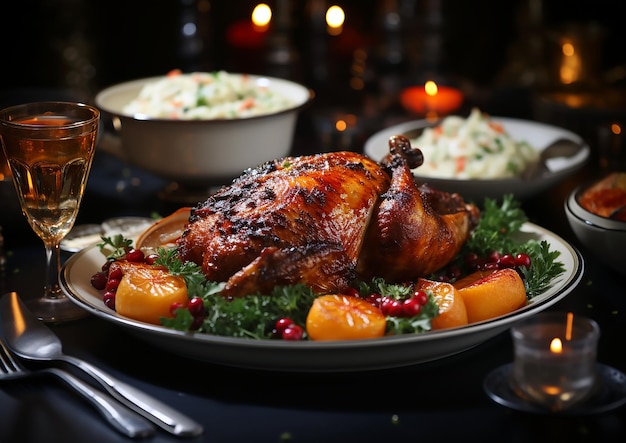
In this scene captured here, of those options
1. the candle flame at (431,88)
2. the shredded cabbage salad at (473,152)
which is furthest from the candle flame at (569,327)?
the candle flame at (431,88)

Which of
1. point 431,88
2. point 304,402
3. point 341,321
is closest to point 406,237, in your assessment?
point 341,321

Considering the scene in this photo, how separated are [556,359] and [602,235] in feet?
3.53

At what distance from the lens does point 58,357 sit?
2.43 m

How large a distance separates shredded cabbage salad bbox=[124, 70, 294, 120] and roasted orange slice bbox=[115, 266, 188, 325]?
1555 millimetres

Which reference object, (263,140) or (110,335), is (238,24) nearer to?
(263,140)

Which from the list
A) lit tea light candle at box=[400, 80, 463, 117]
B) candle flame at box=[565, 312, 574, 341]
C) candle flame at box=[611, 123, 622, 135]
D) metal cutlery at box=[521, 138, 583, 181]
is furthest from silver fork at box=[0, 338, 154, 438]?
lit tea light candle at box=[400, 80, 463, 117]

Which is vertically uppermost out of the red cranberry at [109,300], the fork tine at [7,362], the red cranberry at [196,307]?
the red cranberry at [196,307]

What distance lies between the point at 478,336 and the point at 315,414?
19.3 inches

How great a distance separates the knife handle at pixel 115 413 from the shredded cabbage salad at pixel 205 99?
1906 millimetres

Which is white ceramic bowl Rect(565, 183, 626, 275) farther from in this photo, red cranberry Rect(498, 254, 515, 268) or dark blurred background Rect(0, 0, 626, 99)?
dark blurred background Rect(0, 0, 626, 99)

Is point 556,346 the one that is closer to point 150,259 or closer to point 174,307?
point 174,307

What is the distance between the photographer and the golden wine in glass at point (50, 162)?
8.86 feet

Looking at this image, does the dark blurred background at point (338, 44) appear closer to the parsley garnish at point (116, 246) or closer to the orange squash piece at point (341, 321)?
the parsley garnish at point (116, 246)

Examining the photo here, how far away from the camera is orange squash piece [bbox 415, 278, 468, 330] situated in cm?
239
